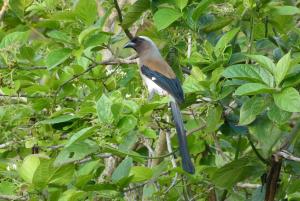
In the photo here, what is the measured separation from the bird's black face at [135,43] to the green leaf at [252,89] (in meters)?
1.53

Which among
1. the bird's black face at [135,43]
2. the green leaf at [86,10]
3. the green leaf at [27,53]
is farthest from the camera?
the bird's black face at [135,43]

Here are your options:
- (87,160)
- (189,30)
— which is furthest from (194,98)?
(87,160)

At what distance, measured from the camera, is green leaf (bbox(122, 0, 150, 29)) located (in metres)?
3.98

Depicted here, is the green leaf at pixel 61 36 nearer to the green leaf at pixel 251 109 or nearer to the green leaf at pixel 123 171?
the green leaf at pixel 123 171

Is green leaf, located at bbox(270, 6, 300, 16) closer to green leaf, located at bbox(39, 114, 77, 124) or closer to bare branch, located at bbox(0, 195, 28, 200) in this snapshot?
green leaf, located at bbox(39, 114, 77, 124)

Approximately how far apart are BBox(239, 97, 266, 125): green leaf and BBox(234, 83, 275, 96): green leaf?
16cm

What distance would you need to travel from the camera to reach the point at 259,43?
4.08m

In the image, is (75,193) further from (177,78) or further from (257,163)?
(177,78)

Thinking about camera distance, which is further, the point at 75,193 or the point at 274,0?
the point at 274,0

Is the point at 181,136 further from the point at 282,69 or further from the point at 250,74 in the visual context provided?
the point at 282,69

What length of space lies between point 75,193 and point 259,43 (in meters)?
1.38

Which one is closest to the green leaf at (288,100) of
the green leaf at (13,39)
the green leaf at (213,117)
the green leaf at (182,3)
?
the green leaf at (213,117)

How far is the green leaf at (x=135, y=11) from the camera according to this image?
398 cm

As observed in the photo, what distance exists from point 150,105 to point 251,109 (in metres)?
0.47
